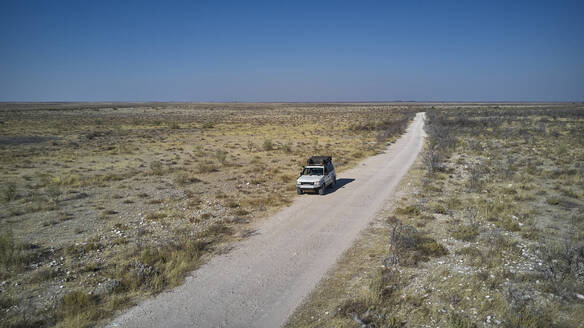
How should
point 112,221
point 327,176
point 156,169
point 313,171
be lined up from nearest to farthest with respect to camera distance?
point 112,221 < point 327,176 < point 313,171 < point 156,169

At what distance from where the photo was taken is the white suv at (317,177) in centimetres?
1652

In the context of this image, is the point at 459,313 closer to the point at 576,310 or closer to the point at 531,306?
the point at 531,306

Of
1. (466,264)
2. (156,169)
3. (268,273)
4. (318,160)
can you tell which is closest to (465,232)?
(466,264)

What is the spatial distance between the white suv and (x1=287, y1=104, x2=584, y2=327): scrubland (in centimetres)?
388

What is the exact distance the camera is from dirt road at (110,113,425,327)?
670 cm

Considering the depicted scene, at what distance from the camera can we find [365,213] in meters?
13.6

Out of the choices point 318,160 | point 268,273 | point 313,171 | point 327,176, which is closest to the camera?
point 268,273

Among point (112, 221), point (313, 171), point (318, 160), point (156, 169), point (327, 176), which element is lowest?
point (112, 221)

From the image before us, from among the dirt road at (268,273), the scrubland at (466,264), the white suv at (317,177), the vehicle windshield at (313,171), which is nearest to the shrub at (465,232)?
the scrubland at (466,264)

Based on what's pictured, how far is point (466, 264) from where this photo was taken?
8914 millimetres

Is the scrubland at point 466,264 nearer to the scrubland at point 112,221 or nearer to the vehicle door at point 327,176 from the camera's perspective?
the vehicle door at point 327,176

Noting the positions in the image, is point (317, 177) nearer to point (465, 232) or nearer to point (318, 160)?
point (318, 160)

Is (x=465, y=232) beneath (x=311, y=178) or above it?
beneath

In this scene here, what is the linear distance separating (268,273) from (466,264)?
5.74 metres
